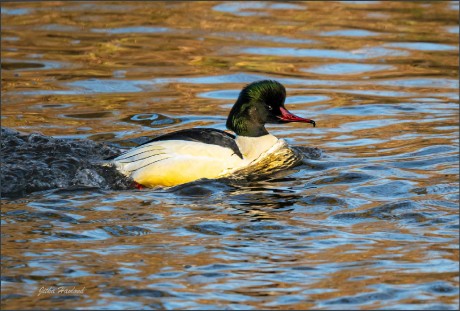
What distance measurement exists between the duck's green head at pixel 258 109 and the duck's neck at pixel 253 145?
56mm

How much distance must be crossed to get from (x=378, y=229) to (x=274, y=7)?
35.0 feet

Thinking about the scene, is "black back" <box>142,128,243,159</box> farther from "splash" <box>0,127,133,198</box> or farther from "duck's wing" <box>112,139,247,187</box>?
"splash" <box>0,127,133,198</box>

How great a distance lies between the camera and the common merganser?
8.84 m

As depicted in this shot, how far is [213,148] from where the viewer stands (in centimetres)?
905

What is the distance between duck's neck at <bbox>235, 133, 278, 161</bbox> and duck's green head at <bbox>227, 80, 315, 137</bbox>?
0.18 feet

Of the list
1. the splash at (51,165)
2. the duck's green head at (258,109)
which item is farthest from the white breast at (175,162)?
the duck's green head at (258,109)

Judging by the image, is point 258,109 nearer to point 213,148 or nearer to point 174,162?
point 213,148

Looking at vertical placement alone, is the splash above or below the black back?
below

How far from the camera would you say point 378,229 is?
7.44 metres

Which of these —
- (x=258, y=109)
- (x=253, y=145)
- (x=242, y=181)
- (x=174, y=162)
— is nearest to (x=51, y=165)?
(x=174, y=162)

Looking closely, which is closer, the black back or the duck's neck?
the black back

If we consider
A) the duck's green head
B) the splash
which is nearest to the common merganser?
the duck's green head

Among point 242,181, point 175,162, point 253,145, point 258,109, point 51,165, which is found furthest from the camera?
point 258,109

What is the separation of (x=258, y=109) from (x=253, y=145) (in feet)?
1.20
